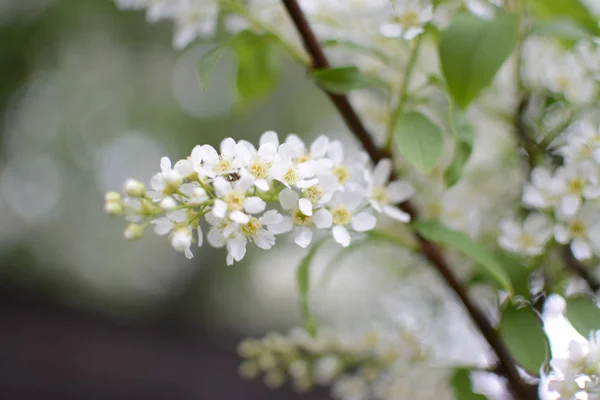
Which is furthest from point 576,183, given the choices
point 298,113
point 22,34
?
point 22,34

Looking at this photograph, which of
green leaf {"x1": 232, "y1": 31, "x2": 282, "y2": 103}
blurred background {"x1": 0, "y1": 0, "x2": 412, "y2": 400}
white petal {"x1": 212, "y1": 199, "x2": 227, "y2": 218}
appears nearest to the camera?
white petal {"x1": 212, "y1": 199, "x2": 227, "y2": 218}

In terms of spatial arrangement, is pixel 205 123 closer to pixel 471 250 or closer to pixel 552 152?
pixel 552 152

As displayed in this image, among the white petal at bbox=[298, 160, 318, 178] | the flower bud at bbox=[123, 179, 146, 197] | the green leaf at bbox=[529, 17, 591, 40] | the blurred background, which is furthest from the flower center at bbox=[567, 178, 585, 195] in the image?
the blurred background

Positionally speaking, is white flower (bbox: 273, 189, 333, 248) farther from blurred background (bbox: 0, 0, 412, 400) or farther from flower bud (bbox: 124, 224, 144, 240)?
blurred background (bbox: 0, 0, 412, 400)

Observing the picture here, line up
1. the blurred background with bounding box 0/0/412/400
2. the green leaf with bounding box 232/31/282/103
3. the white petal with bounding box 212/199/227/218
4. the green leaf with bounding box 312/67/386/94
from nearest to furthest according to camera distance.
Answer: the white petal with bounding box 212/199/227/218 → the green leaf with bounding box 312/67/386/94 → the green leaf with bounding box 232/31/282/103 → the blurred background with bounding box 0/0/412/400

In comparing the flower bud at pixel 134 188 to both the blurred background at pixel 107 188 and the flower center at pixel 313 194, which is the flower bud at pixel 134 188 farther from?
the blurred background at pixel 107 188

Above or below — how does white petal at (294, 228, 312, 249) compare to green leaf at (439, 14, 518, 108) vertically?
below

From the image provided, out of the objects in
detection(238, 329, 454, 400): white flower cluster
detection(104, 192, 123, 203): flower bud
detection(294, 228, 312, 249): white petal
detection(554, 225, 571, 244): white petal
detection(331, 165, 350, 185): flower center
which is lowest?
detection(238, 329, 454, 400): white flower cluster

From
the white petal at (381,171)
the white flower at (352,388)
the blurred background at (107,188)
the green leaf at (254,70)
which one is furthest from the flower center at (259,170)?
the blurred background at (107,188)
